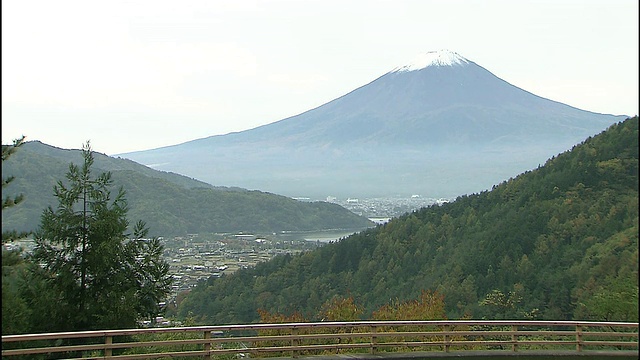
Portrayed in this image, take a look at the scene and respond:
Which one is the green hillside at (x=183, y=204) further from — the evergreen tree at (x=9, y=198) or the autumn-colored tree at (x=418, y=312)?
the evergreen tree at (x=9, y=198)

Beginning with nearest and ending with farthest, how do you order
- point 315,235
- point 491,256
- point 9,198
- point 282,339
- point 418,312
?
point 282,339 → point 9,198 → point 418,312 → point 491,256 → point 315,235

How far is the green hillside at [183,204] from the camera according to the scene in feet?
344

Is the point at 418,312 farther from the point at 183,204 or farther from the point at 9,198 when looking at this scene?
the point at 183,204

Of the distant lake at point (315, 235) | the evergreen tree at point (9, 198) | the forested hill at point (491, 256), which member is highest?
the evergreen tree at point (9, 198)

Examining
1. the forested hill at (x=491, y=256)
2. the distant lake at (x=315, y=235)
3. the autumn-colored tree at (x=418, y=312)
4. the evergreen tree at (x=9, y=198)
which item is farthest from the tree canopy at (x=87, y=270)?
the distant lake at (x=315, y=235)

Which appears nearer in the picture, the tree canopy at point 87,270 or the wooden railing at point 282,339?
the wooden railing at point 282,339

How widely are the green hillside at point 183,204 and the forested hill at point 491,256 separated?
52683 mm

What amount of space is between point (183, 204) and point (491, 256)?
87816mm

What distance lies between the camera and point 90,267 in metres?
12.6

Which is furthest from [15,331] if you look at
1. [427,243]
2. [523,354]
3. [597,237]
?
[427,243]

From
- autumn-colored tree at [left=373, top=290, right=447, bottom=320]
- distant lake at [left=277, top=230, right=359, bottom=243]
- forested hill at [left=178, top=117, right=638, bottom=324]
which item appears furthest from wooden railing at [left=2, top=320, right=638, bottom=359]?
distant lake at [left=277, top=230, right=359, bottom=243]

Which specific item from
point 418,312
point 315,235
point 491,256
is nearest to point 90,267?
point 418,312

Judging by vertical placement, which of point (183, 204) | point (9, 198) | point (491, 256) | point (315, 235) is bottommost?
point (315, 235)

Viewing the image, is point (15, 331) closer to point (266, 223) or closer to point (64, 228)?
point (64, 228)
